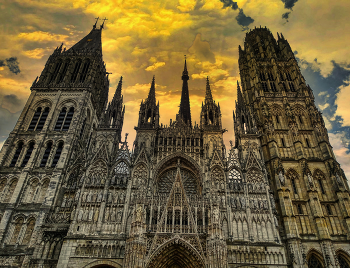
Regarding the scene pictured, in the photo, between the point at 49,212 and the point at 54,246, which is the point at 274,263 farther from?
the point at 49,212

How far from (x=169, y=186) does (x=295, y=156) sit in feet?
49.5

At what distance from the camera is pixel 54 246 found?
77.5 feet

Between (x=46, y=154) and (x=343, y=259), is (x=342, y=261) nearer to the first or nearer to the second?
(x=343, y=259)

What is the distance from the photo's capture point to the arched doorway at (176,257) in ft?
67.2

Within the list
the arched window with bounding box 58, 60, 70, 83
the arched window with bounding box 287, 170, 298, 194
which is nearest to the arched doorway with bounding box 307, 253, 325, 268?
the arched window with bounding box 287, 170, 298, 194

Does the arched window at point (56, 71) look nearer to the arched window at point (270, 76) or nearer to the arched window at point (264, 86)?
the arched window at point (264, 86)

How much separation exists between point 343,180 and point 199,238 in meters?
17.7

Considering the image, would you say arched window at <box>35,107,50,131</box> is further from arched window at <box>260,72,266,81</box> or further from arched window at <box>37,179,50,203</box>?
arched window at <box>260,72,266,81</box>

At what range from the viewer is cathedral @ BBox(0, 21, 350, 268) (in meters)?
22.0

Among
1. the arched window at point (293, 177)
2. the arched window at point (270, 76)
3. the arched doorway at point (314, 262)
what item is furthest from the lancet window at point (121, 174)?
the arched window at point (270, 76)

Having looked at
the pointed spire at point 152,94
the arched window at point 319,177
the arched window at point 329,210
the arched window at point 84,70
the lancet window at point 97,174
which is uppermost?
the arched window at point 84,70

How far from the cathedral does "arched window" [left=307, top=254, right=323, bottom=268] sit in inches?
9.5

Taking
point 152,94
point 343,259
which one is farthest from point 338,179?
point 152,94

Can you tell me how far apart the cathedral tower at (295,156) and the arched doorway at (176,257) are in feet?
30.1
